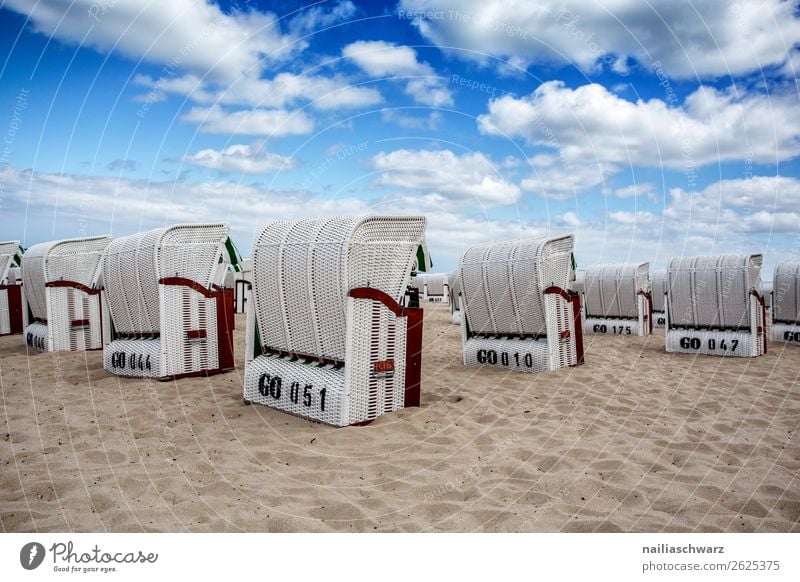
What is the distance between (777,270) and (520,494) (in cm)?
1264

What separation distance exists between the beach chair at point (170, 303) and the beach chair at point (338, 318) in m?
2.12

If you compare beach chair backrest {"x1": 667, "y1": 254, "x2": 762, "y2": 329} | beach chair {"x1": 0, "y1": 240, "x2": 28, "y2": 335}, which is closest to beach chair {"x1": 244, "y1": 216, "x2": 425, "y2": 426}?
beach chair backrest {"x1": 667, "y1": 254, "x2": 762, "y2": 329}

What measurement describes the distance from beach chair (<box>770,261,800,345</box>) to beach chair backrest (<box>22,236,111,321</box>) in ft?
50.0

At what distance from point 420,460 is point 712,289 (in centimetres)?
910

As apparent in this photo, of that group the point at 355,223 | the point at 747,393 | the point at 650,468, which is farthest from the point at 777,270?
the point at 355,223

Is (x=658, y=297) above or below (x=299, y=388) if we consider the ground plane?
above

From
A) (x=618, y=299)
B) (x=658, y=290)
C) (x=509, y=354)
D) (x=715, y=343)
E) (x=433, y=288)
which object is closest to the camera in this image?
(x=509, y=354)

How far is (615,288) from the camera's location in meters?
15.8

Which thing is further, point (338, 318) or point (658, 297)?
point (658, 297)

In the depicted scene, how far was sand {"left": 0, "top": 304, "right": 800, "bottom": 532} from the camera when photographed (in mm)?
3992

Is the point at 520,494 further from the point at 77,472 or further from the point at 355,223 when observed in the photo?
the point at 77,472

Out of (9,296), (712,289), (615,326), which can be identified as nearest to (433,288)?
(615,326)

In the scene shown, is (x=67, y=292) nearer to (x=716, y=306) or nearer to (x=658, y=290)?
(x=716, y=306)
